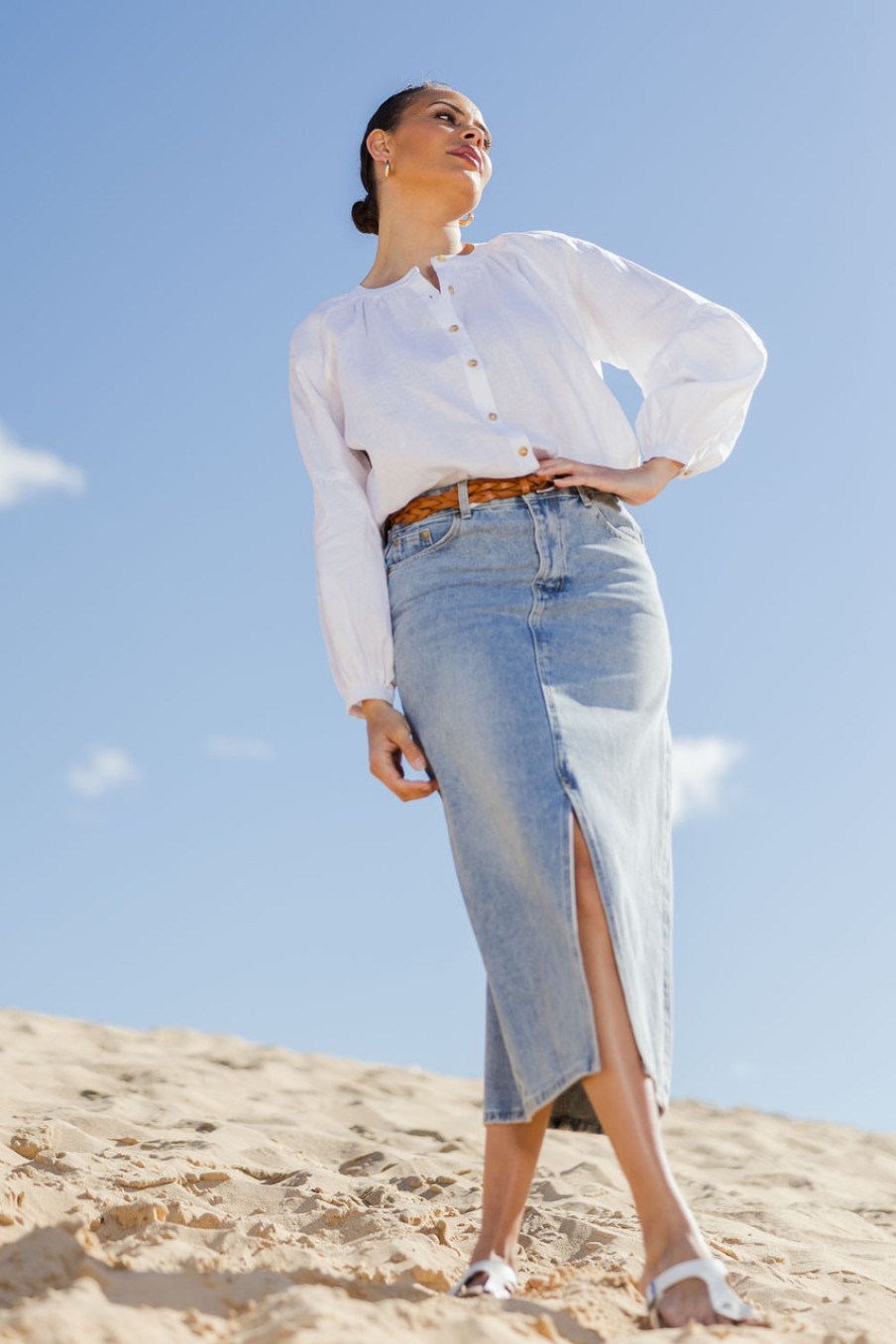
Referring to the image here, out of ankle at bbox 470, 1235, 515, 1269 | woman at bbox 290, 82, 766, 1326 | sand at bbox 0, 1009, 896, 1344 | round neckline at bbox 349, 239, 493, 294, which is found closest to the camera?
sand at bbox 0, 1009, 896, 1344

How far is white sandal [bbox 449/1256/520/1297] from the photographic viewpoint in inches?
84.0

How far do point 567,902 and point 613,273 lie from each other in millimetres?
1381

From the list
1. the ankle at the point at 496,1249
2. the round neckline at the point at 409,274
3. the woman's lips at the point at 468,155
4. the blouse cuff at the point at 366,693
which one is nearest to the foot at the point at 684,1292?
the ankle at the point at 496,1249

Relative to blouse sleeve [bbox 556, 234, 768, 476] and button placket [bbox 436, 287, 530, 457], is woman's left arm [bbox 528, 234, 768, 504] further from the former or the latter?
button placket [bbox 436, 287, 530, 457]

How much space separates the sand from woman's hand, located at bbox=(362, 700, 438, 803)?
81 centimetres

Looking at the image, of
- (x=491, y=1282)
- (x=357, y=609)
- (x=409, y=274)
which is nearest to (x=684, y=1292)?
(x=491, y=1282)

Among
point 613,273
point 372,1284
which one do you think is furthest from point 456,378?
point 372,1284

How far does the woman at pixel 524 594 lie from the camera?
2.08 metres

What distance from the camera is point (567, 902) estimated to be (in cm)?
207

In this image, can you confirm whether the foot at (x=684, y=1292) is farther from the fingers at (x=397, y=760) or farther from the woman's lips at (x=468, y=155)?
the woman's lips at (x=468, y=155)

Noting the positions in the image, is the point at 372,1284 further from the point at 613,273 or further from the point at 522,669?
the point at 613,273

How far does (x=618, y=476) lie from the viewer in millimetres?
2477

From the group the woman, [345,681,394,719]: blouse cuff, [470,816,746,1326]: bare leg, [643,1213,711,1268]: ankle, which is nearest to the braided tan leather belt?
the woman

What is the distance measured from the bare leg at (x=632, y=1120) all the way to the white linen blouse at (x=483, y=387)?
65 cm
